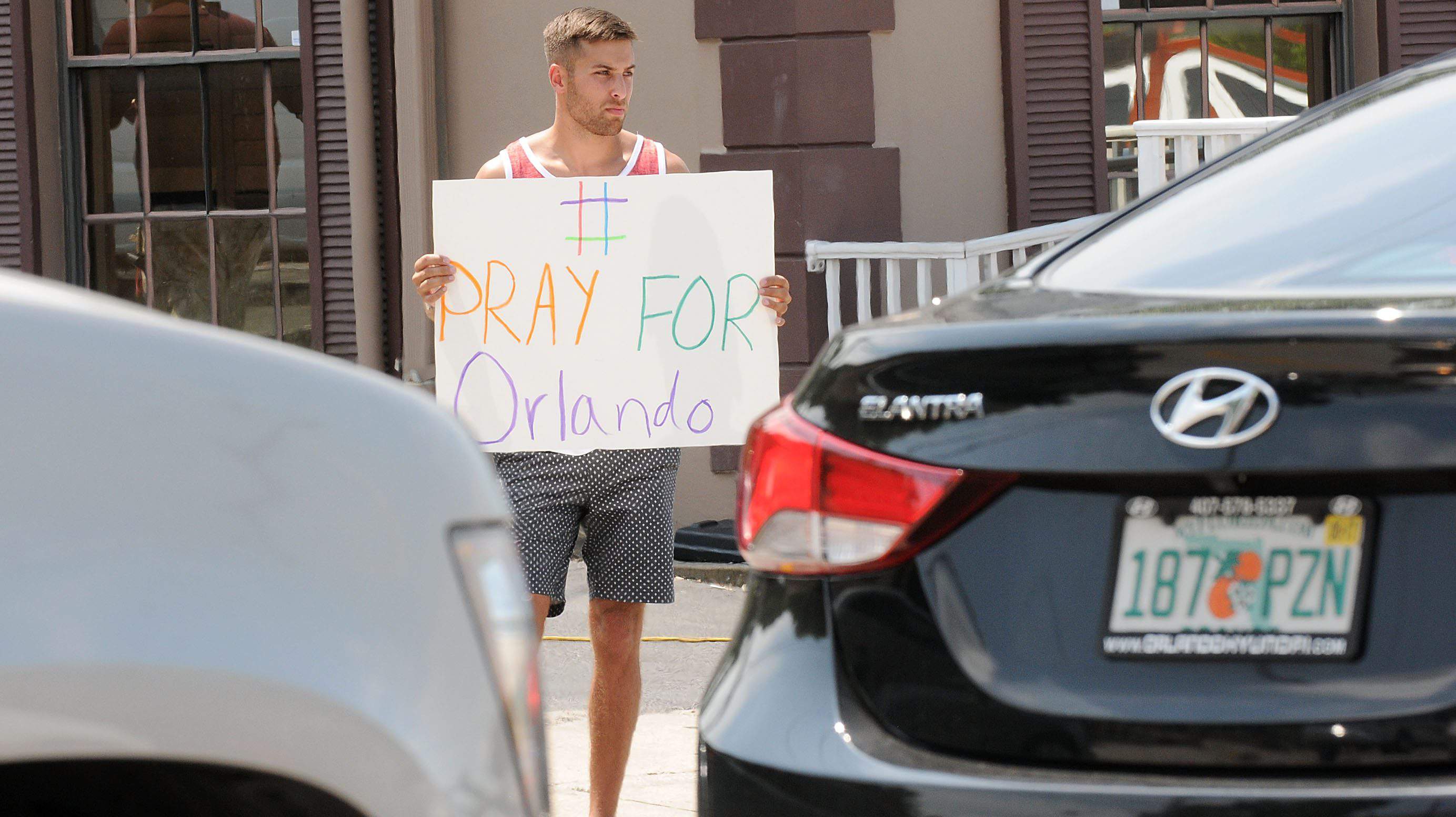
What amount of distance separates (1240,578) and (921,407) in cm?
40

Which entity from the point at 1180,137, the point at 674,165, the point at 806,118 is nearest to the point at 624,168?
the point at 674,165

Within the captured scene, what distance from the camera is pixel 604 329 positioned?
11.8 feet

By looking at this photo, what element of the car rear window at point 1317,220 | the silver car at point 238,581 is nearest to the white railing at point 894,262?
the car rear window at point 1317,220

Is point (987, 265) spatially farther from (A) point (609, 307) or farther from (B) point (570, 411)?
(B) point (570, 411)

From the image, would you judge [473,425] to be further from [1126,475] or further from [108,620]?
[108,620]

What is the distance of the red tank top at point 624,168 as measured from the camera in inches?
141

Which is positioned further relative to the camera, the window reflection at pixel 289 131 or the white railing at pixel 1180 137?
the window reflection at pixel 289 131

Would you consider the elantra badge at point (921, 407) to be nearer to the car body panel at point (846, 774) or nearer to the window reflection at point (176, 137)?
the car body panel at point (846, 774)

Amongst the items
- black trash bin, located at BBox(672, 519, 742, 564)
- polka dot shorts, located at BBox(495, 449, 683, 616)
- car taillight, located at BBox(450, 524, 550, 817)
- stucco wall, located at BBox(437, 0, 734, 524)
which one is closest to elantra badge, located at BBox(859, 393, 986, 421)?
car taillight, located at BBox(450, 524, 550, 817)

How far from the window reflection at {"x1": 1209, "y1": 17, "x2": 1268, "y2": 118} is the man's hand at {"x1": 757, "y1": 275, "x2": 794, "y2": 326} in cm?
486

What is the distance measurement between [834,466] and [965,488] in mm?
178

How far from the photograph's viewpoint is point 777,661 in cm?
197

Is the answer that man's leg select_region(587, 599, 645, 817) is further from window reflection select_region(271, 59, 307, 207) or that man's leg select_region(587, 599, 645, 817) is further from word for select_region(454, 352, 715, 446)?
window reflection select_region(271, 59, 307, 207)

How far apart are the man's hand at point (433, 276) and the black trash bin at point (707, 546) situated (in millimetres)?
3415
